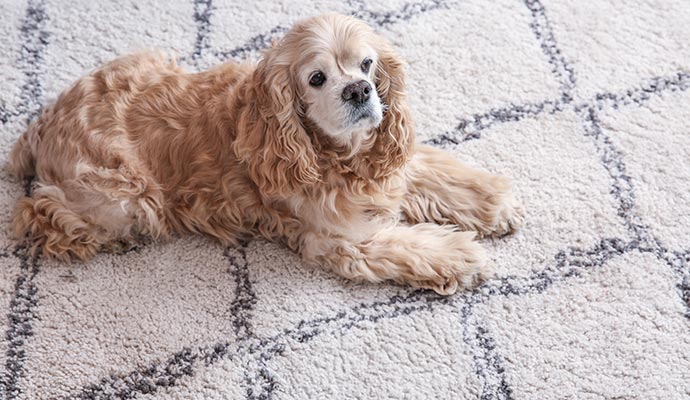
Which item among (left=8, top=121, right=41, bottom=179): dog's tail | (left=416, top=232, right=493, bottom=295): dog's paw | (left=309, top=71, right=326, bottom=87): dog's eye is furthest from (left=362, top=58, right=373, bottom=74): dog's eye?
(left=8, top=121, right=41, bottom=179): dog's tail

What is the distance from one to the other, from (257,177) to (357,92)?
1.29ft

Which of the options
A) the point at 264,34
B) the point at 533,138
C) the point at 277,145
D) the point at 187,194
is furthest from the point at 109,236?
the point at 533,138

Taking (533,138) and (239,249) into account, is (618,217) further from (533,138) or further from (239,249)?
(239,249)

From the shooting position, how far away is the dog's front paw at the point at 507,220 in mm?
2529

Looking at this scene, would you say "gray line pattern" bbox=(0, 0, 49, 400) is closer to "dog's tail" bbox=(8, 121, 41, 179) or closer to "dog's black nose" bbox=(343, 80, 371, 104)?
"dog's tail" bbox=(8, 121, 41, 179)

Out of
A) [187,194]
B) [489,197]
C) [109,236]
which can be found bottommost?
[109,236]

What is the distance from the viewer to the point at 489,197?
2.55m

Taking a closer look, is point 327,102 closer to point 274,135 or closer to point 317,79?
point 317,79

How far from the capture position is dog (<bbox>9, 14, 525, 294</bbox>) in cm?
231

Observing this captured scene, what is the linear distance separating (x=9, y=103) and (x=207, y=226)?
931mm

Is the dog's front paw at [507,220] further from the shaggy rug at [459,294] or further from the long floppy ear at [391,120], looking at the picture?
the long floppy ear at [391,120]

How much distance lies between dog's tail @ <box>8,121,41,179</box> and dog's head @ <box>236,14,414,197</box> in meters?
0.75

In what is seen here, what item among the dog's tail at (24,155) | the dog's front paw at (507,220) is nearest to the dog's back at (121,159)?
the dog's tail at (24,155)

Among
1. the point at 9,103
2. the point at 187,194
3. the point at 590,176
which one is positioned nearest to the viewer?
the point at 187,194
